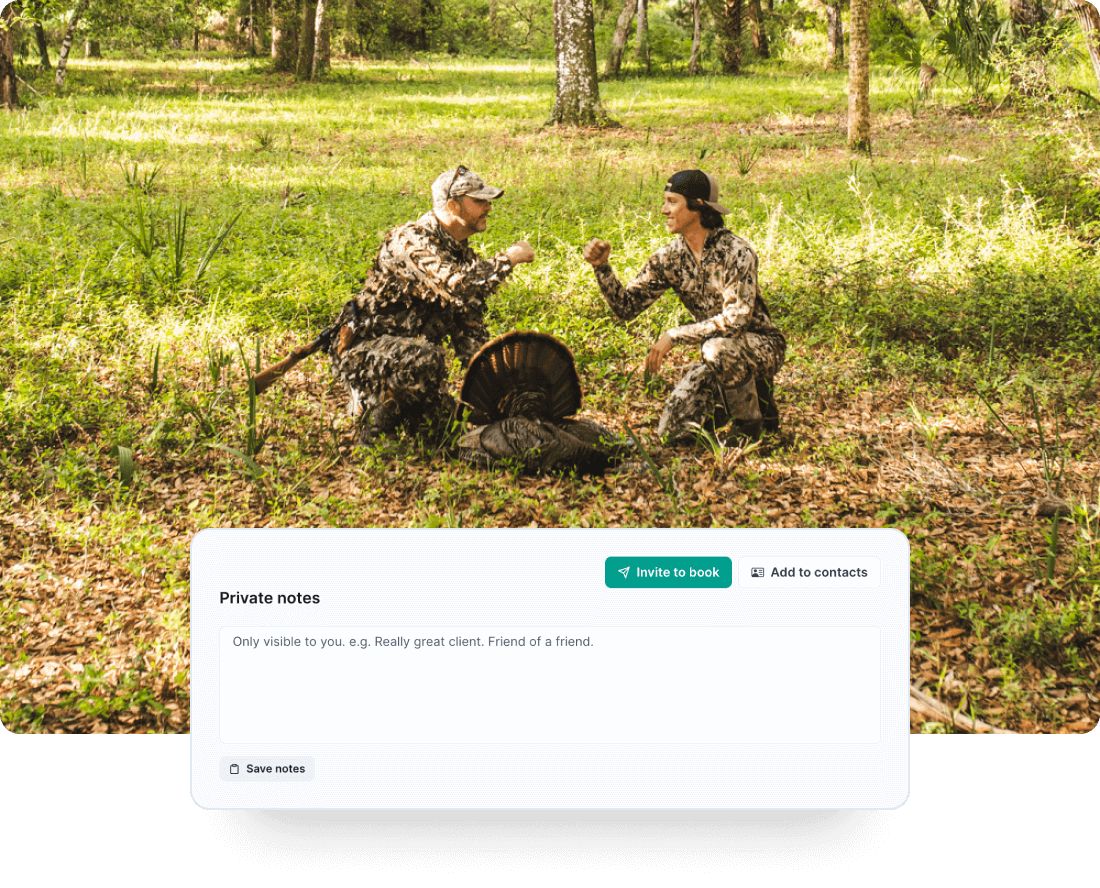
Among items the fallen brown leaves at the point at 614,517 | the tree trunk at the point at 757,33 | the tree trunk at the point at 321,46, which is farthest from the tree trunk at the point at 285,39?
the fallen brown leaves at the point at 614,517

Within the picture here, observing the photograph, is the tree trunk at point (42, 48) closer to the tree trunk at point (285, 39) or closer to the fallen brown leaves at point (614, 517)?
the tree trunk at point (285, 39)

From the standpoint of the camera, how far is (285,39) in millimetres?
6484

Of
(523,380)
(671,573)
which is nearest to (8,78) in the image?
(523,380)

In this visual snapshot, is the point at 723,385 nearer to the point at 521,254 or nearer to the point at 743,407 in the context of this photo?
the point at 743,407

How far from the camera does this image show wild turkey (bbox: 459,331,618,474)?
3297mm

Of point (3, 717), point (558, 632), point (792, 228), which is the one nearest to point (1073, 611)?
point (558, 632)

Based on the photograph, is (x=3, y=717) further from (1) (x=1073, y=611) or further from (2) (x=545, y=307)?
(1) (x=1073, y=611)

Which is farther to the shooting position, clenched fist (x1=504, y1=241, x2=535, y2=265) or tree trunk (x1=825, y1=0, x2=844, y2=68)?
tree trunk (x1=825, y1=0, x2=844, y2=68)

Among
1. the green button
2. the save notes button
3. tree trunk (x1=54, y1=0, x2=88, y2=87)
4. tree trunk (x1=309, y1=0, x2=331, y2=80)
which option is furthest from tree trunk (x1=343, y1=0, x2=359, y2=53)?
the save notes button

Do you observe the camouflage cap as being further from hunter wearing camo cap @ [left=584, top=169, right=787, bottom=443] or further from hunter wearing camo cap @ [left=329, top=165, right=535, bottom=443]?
hunter wearing camo cap @ [left=584, top=169, right=787, bottom=443]

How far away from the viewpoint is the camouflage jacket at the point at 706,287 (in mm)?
3480

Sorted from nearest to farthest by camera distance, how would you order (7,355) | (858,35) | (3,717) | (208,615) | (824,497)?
(208,615) → (3,717) → (824,497) → (7,355) → (858,35)

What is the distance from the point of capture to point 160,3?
8570 millimetres

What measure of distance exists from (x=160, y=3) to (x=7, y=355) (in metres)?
7.01
